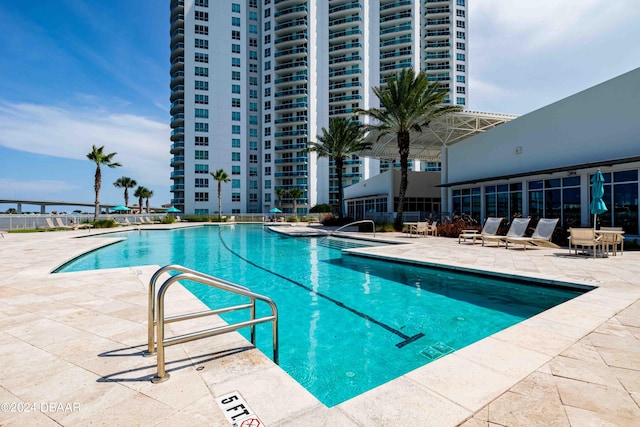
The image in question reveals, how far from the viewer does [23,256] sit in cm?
1104

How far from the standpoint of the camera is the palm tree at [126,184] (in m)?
67.6

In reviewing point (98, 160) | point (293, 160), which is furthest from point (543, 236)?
point (293, 160)

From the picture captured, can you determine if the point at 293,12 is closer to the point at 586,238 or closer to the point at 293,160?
the point at 293,160

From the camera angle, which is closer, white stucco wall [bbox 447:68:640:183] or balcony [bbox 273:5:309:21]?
white stucco wall [bbox 447:68:640:183]

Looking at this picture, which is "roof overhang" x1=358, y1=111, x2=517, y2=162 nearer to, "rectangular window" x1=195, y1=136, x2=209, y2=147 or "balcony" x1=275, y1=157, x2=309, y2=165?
"balcony" x1=275, y1=157, x2=309, y2=165

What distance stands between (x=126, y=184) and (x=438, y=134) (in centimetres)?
6777

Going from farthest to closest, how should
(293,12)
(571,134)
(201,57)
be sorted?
(201,57), (293,12), (571,134)

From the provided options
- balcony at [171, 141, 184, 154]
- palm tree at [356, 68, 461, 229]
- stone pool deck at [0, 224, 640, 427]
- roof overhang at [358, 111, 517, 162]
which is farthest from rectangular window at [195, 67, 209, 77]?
stone pool deck at [0, 224, 640, 427]

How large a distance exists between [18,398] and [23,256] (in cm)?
1195

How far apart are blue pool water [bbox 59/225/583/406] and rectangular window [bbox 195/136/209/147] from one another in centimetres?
5148

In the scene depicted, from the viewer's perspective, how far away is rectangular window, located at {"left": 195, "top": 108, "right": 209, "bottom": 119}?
58.5 m

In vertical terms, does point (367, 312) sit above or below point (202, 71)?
below

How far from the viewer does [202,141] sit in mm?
58562

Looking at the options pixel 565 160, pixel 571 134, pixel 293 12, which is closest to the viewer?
pixel 571 134
